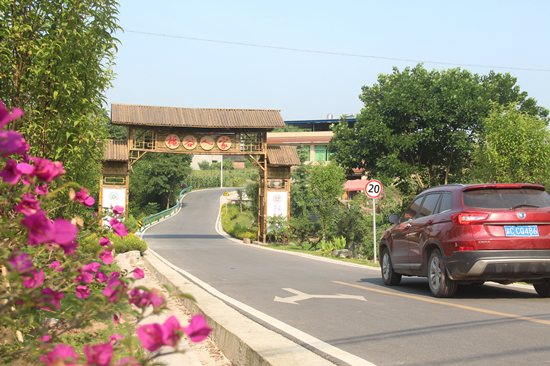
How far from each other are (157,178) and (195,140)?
37.5 metres

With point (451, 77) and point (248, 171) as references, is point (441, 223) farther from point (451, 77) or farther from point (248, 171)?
point (248, 171)

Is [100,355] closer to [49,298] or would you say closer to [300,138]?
[49,298]

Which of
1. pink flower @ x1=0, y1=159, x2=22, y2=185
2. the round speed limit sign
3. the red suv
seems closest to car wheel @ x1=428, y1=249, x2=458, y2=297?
the red suv

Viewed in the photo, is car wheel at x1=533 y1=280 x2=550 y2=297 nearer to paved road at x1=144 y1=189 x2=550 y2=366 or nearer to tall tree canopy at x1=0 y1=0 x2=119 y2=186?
paved road at x1=144 y1=189 x2=550 y2=366

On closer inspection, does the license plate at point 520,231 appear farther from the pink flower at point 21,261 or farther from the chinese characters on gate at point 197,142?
the chinese characters on gate at point 197,142

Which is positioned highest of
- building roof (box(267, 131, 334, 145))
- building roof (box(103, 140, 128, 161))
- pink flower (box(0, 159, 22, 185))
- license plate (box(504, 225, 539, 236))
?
building roof (box(267, 131, 334, 145))

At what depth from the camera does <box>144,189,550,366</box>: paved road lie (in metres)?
4.91

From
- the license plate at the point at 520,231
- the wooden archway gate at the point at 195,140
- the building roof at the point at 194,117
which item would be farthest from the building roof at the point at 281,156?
the license plate at the point at 520,231

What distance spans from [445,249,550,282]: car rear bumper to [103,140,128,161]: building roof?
85.2 ft

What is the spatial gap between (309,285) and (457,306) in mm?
3498

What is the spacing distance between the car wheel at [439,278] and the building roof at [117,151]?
2499cm

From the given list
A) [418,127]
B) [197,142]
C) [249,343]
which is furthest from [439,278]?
[197,142]

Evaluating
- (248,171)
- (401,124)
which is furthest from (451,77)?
(248,171)

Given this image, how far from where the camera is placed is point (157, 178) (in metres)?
68.1
